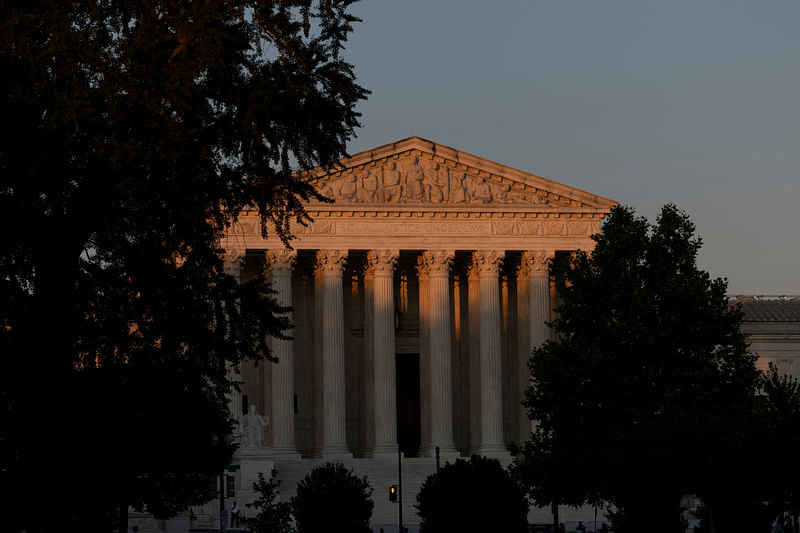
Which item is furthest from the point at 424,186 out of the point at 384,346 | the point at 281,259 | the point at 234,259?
the point at 234,259

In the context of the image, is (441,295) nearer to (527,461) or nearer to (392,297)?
(392,297)

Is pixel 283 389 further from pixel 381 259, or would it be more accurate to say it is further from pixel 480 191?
pixel 480 191

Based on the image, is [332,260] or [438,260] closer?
[332,260]

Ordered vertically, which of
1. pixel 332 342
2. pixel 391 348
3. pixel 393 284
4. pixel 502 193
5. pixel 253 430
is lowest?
pixel 253 430

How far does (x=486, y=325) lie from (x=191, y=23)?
166 ft

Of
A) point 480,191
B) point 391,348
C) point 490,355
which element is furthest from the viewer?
point 490,355

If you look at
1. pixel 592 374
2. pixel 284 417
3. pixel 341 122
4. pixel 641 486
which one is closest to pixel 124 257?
pixel 341 122

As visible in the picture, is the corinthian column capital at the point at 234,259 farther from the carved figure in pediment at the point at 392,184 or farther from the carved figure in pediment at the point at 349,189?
the carved figure in pediment at the point at 392,184

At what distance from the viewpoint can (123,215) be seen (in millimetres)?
19516

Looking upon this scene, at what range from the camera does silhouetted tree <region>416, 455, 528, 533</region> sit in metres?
30.5

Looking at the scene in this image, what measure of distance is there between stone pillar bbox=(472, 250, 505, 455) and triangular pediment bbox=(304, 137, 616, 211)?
3075 mm

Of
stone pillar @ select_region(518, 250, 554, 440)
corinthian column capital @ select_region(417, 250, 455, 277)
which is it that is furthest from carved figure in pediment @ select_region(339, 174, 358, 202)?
stone pillar @ select_region(518, 250, 554, 440)

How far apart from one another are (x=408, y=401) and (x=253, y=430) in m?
14.0

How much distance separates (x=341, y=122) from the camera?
79.7 feet
